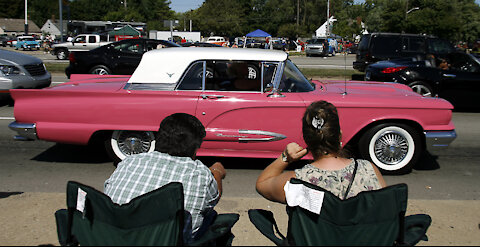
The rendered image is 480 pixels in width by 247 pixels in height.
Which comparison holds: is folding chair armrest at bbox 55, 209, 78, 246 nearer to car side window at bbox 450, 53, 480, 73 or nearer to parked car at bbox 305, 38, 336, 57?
car side window at bbox 450, 53, 480, 73

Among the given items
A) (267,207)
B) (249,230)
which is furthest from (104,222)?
(267,207)

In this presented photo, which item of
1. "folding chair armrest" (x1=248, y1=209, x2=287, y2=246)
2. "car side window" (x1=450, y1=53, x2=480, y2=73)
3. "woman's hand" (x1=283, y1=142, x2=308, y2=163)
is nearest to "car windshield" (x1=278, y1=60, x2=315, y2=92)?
"folding chair armrest" (x1=248, y1=209, x2=287, y2=246)

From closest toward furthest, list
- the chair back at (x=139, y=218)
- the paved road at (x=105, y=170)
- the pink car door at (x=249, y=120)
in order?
the chair back at (x=139, y=218) → the paved road at (x=105, y=170) → the pink car door at (x=249, y=120)

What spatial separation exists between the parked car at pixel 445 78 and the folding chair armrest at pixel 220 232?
921 centimetres

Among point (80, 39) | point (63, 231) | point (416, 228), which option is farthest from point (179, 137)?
point (80, 39)

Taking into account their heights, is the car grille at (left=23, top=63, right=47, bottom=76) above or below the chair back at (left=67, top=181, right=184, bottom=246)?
above

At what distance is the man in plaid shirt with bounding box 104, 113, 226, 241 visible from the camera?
2.75m

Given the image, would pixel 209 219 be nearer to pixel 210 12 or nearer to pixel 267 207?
pixel 267 207

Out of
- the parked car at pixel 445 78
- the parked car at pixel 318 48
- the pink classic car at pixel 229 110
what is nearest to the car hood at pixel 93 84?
the pink classic car at pixel 229 110

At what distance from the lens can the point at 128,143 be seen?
604 cm

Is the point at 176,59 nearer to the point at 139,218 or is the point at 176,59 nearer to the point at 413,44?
the point at 139,218

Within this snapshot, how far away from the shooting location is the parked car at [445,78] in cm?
1102

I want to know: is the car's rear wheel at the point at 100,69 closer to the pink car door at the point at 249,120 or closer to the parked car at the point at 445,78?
the parked car at the point at 445,78

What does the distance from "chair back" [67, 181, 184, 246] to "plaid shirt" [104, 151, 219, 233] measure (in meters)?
0.22
